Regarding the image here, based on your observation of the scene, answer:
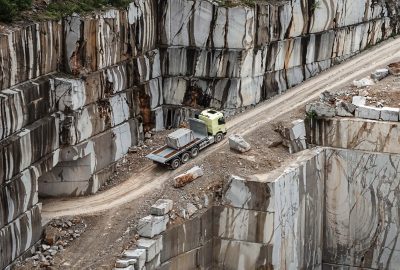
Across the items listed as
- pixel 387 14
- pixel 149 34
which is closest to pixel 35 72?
pixel 149 34

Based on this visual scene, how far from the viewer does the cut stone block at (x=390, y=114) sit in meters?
37.3

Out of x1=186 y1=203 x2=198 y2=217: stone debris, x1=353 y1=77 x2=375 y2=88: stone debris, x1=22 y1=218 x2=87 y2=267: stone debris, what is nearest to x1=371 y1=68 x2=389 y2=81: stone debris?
x1=353 y1=77 x2=375 y2=88: stone debris

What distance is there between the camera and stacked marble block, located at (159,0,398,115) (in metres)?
41.6

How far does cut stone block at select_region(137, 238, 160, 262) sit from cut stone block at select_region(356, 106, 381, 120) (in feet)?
41.7

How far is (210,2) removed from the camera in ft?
136

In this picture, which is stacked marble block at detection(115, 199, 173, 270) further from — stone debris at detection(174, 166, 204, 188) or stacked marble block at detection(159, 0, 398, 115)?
stacked marble block at detection(159, 0, 398, 115)

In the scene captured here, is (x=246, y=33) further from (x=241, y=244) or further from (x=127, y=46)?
(x=241, y=244)

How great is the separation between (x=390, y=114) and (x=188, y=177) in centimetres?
1038

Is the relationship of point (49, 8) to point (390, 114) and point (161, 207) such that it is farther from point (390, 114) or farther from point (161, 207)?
point (390, 114)

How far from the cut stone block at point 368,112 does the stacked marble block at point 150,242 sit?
10.9m

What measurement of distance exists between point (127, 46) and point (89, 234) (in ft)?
35.0

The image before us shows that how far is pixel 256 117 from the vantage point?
40875 millimetres

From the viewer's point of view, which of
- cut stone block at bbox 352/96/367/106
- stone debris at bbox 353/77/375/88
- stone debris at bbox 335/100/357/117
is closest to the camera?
stone debris at bbox 335/100/357/117

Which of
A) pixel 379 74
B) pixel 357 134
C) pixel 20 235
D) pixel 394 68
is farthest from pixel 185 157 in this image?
pixel 394 68
